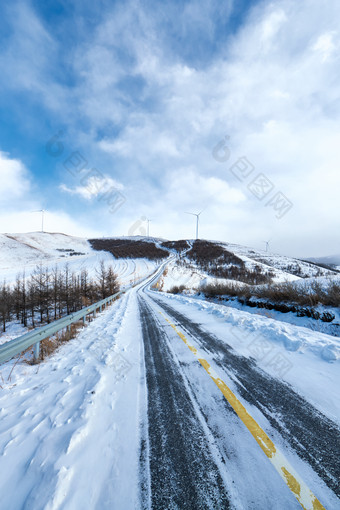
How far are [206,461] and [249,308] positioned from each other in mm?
10080

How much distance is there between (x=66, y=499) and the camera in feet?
4.90

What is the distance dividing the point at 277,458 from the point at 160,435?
1.16 m

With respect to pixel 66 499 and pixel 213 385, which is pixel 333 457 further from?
pixel 66 499

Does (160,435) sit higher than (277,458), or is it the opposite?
(277,458)

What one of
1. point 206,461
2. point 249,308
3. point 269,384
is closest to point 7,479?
point 206,461

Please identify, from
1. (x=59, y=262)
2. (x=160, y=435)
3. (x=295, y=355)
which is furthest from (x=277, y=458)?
(x=59, y=262)

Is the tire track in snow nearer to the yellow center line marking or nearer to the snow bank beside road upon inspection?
the yellow center line marking

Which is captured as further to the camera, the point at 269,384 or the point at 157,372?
the point at 157,372

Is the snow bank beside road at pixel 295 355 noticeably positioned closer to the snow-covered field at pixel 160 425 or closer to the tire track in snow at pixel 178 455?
the snow-covered field at pixel 160 425

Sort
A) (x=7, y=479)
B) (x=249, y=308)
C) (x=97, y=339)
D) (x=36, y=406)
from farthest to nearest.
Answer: (x=249, y=308), (x=97, y=339), (x=36, y=406), (x=7, y=479)

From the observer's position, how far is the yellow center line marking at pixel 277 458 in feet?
4.68

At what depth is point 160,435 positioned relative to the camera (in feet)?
7.09

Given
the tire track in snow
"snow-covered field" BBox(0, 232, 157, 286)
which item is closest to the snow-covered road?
the tire track in snow

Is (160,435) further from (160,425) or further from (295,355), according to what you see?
(295,355)
